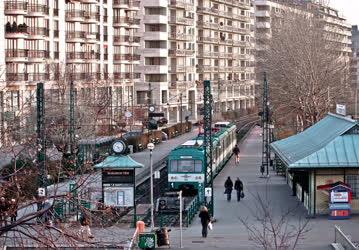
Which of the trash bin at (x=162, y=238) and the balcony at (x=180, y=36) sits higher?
the balcony at (x=180, y=36)

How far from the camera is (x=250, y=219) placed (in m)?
35.9

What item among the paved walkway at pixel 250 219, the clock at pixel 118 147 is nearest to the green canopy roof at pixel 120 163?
the clock at pixel 118 147

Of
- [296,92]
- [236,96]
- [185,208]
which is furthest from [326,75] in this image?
[236,96]

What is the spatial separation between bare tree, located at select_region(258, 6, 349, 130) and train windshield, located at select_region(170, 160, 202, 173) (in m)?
28.6

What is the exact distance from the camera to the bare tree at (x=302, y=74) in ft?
243

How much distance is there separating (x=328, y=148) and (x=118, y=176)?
8.73 m

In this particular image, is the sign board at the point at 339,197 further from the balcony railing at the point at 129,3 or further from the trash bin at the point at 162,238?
the balcony railing at the point at 129,3

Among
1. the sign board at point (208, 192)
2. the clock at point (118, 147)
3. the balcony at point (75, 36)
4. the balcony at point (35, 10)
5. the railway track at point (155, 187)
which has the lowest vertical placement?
the railway track at point (155, 187)

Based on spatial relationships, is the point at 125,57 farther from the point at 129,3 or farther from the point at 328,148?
the point at 328,148

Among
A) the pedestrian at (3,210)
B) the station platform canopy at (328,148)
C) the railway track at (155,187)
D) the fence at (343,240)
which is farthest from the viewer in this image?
the railway track at (155,187)

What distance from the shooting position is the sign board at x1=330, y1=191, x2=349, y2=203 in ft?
114

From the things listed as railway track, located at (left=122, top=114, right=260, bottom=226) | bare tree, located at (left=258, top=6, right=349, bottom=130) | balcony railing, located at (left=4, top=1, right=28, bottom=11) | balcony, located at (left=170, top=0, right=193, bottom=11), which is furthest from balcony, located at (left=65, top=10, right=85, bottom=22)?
balcony, located at (left=170, top=0, right=193, bottom=11)

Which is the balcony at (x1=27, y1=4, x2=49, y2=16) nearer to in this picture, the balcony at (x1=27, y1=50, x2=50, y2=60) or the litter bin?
the balcony at (x1=27, y1=50, x2=50, y2=60)

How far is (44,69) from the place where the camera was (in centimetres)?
7638
